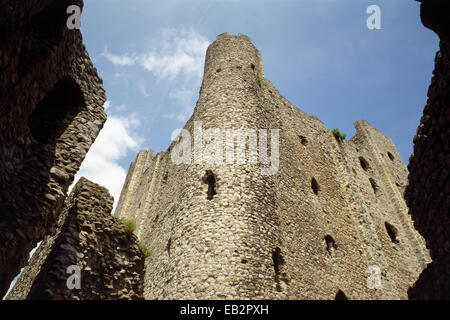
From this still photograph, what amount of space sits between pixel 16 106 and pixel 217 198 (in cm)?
627

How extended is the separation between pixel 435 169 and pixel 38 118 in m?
7.23

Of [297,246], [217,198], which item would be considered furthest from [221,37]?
[297,246]

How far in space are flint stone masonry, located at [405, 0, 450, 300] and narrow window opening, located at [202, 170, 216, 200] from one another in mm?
6309

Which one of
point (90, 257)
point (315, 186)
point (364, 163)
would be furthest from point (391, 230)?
point (90, 257)

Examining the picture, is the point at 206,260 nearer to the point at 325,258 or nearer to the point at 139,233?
the point at 325,258

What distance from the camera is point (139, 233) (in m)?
17.5

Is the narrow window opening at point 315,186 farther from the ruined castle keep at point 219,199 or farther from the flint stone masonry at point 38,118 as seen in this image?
the flint stone masonry at point 38,118

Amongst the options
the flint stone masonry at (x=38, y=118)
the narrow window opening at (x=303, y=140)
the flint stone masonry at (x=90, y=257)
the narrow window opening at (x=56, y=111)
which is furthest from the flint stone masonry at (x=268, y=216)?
the narrow window opening at (x=56, y=111)

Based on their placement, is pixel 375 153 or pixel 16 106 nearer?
pixel 16 106

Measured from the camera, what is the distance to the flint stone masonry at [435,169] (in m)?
4.11

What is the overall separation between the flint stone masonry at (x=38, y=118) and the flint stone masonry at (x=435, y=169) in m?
5.45
